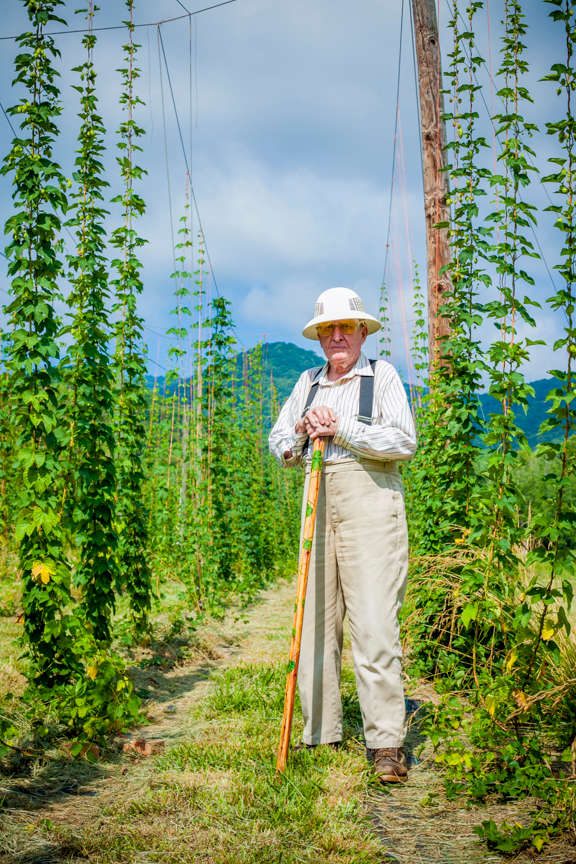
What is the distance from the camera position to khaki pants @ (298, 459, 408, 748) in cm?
321

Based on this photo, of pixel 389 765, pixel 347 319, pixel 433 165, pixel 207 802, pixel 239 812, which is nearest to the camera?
pixel 239 812

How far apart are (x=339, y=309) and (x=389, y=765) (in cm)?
222

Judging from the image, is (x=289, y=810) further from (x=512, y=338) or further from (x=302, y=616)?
(x=512, y=338)

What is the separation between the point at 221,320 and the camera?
24.1 feet

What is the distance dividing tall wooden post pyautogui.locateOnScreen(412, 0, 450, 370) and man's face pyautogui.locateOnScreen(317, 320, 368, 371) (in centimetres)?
201

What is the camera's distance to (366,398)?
133 inches

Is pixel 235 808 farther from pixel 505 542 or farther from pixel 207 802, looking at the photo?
pixel 505 542

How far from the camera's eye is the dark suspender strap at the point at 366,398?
3322 mm

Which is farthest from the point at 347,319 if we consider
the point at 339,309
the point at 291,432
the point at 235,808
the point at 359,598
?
the point at 235,808

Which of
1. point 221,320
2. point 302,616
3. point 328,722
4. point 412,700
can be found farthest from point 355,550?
point 221,320

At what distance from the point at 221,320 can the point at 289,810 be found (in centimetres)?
541

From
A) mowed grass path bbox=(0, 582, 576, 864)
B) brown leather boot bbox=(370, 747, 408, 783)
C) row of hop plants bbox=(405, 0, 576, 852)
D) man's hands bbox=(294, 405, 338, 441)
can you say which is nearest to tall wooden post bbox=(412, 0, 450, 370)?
row of hop plants bbox=(405, 0, 576, 852)

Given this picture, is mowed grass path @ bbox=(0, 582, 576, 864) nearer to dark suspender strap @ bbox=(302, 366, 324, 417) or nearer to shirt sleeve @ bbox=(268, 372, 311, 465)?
shirt sleeve @ bbox=(268, 372, 311, 465)

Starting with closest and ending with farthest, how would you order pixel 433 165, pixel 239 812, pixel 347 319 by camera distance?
pixel 239 812
pixel 347 319
pixel 433 165
